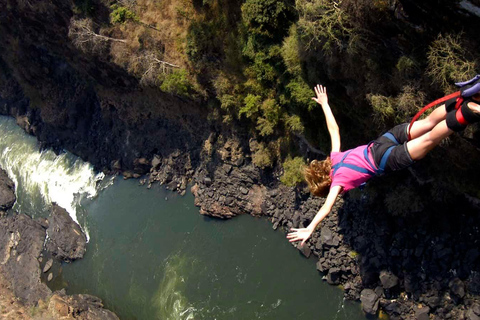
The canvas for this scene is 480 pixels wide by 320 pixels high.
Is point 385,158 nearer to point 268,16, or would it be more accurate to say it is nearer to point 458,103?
point 458,103

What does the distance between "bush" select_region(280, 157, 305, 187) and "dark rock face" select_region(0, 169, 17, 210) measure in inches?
940

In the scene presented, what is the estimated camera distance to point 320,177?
696 centimetres

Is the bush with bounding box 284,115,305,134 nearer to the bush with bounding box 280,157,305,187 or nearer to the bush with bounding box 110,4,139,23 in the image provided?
the bush with bounding box 280,157,305,187

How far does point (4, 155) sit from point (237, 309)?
27.4 metres

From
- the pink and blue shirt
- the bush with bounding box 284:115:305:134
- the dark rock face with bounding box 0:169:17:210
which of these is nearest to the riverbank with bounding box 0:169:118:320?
Result: the dark rock face with bounding box 0:169:17:210

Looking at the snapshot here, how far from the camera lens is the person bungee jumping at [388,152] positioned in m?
6.13

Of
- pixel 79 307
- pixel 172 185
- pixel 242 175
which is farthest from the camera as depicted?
pixel 172 185

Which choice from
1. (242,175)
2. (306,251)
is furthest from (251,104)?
(306,251)

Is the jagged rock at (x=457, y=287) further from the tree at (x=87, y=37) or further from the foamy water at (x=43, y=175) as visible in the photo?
the foamy water at (x=43, y=175)

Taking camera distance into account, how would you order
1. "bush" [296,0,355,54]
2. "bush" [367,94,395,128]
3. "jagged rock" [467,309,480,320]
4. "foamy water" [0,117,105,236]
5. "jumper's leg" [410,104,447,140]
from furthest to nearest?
"foamy water" [0,117,105,236], "jagged rock" [467,309,480,320], "bush" [367,94,395,128], "bush" [296,0,355,54], "jumper's leg" [410,104,447,140]

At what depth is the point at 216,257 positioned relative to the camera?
2056 cm

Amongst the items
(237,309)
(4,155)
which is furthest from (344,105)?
(4,155)

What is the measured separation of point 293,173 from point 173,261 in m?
8.50

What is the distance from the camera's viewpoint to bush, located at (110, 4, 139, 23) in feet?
73.5
